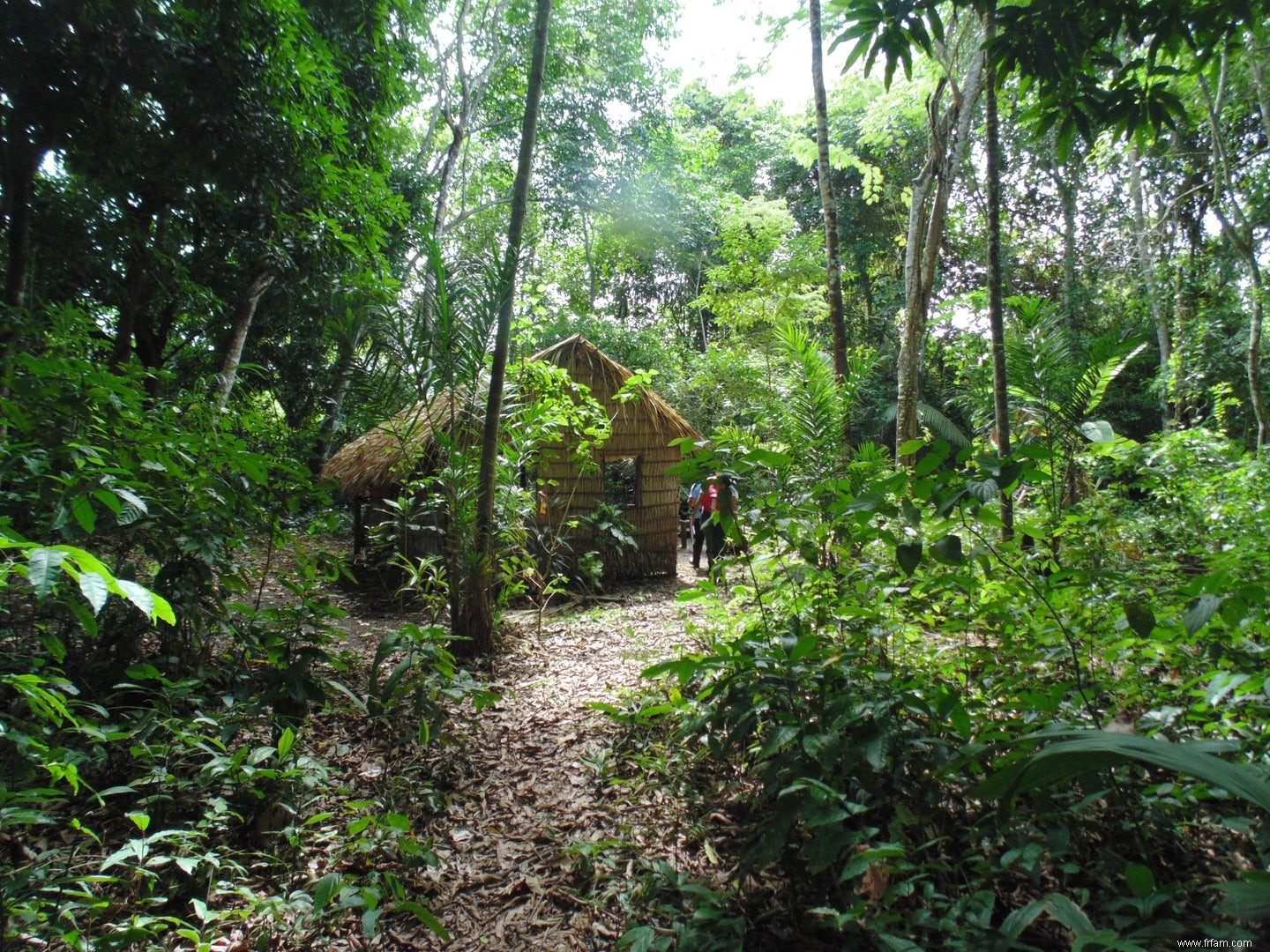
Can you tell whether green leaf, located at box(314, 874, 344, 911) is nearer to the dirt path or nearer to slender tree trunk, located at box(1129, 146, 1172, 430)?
the dirt path

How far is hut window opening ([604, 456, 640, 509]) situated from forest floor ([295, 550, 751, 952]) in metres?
4.22

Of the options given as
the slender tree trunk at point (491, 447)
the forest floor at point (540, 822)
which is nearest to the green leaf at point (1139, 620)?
the forest floor at point (540, 822)

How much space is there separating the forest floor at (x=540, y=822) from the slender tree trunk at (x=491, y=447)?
1.26 ft

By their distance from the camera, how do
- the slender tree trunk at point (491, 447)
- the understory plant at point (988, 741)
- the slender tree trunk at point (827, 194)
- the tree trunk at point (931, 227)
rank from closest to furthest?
1. the understory plant at point (988, 741)
2. the slender tree trunk at point (491, 447)
3. the slender tree trunk at point (827, 194)
4. the tree trunk at point (931, 227)

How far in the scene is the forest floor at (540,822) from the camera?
2383 millimetres

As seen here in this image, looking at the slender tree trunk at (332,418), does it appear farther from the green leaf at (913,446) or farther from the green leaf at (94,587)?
the green leaf at (913,446)

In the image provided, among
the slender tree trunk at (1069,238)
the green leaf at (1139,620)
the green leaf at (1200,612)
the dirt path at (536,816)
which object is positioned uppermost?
the slender tree trunk at (1069,238)

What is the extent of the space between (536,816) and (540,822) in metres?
0.06

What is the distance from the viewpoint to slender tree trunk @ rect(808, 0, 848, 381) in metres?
6.30

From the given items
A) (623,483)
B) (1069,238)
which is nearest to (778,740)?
(623,483)

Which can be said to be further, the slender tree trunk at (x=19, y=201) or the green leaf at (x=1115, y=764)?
the slender tree trunk at (x=19, y=201)

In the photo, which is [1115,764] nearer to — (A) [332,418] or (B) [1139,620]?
(B) [1139,620]

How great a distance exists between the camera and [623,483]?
12.0 metres

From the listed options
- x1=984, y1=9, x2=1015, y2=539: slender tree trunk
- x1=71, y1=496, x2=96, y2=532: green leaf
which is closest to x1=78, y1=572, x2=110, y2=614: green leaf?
x1=71, y1=496, x2=96, y2=532: green leaf
